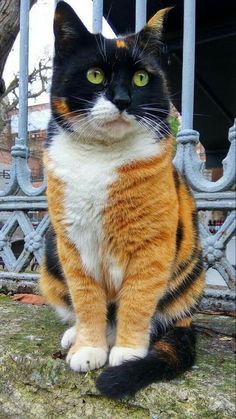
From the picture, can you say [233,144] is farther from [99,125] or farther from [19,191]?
[19,191]

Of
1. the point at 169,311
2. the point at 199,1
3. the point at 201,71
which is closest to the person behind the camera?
the point at 169,311

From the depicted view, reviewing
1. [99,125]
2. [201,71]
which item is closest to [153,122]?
[99,125]

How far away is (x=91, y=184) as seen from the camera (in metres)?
1.13

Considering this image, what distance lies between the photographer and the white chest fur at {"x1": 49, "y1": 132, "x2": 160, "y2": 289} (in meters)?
1.13

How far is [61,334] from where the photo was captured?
1.36m

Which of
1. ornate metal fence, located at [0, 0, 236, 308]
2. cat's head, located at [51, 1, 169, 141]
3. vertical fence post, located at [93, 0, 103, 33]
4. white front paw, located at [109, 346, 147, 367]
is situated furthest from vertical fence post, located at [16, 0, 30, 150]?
white front paw, located at [109, 346, 147, 367]

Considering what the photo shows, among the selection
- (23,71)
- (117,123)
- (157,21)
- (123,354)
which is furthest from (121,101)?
(23,71)

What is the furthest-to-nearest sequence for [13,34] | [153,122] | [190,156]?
[13,34] → [190,156] → [153,122]

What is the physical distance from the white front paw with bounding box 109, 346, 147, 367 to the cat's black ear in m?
0.87

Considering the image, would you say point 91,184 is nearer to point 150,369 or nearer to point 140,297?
point 140,297

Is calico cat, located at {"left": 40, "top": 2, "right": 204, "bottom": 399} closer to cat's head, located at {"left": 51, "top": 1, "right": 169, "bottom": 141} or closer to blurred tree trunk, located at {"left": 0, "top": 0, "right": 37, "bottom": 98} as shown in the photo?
cat's head, located at {"left": 51, "top": 1, "right": 169, "bottom": 141}

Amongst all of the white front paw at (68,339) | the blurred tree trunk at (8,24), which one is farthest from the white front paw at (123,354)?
the blurred tree trunk at (8,24)

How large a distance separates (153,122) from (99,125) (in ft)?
0.54

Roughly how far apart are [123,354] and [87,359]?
9 centimetres
